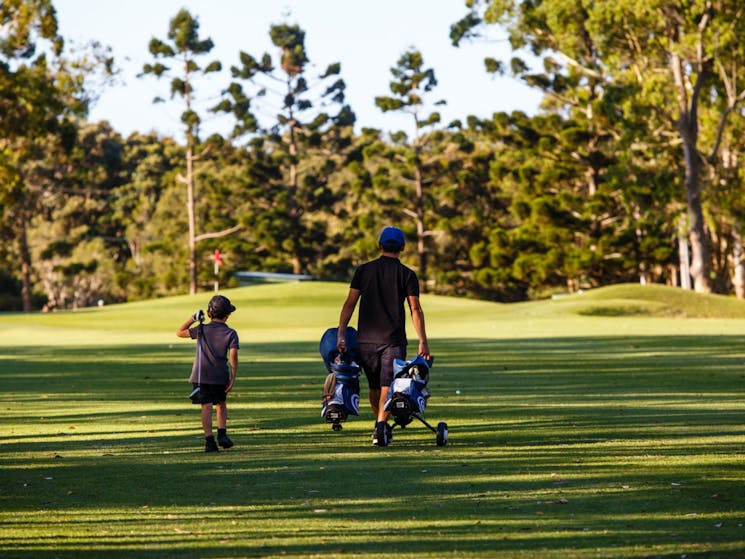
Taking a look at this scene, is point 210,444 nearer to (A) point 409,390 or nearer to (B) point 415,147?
(A) point 409,390

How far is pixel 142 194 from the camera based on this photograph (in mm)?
79875

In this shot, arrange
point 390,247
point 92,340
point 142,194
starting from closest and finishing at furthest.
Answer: point 390,247
point 92,340
point 142,194

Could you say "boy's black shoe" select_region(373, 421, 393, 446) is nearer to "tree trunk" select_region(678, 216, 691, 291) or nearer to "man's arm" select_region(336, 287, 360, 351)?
"man's arm" select_region(336, 287, 360, 351)

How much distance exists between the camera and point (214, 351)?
1030cm

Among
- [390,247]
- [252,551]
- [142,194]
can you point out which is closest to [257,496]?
[252,551]

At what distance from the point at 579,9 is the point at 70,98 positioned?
27953 millimetres

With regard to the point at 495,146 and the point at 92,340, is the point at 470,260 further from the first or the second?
the point at 92,340

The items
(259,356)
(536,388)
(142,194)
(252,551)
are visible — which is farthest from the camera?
(142,194)

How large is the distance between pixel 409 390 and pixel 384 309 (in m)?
0.72

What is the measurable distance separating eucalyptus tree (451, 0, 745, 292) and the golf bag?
37.7 metres

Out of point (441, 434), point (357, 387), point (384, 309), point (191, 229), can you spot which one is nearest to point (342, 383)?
point (357, 387)

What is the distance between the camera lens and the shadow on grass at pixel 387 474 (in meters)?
6.69

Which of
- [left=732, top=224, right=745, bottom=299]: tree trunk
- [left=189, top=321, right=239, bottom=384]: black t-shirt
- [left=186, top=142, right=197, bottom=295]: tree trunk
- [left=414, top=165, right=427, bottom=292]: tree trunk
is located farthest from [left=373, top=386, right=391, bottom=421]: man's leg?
[left=186, top=142, right=197, bottom=295]: tree trunk

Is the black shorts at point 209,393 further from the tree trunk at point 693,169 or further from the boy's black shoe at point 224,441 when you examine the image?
the tree trunk at point 693,169
